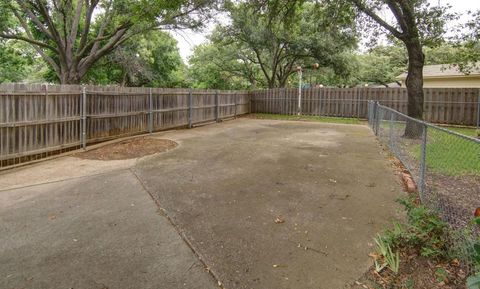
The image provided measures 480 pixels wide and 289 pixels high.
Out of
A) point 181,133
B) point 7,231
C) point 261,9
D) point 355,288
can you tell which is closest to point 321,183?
point 355,288

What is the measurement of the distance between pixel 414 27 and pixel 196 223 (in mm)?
9755

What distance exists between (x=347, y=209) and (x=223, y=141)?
611 centimetres

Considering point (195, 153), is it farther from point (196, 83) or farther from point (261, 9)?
point (196, 83)

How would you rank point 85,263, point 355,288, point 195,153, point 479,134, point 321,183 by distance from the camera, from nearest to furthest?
1. point 355,288
2. point 85,263
3. point 321,183
4. point 195,153
5. point 479,134

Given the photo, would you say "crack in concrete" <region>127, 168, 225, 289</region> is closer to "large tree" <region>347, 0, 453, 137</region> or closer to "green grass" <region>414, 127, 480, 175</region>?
"green grass" <region>414, 127, 480, 175</region>

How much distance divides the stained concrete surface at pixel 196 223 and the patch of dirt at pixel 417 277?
135mm

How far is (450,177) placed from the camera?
5.70m

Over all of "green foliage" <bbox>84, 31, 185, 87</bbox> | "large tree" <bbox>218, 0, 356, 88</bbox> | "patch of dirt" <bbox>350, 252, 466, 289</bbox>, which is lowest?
"patch of dirt" <bbox>350, 252, 466, 289</bbox>

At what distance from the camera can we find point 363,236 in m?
3.45

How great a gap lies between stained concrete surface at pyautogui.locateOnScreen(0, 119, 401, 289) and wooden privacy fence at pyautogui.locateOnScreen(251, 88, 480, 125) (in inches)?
423

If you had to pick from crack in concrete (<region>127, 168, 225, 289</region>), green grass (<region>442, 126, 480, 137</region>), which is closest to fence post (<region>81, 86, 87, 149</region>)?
crack in concrete (<region>127, 168, 225, 289</region>)

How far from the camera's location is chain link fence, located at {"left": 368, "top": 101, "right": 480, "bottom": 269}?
116 inches

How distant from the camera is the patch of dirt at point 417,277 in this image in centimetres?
260

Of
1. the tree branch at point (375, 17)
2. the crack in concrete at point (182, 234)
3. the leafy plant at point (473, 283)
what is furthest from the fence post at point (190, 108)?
the leafy plant at point (473, 283)
